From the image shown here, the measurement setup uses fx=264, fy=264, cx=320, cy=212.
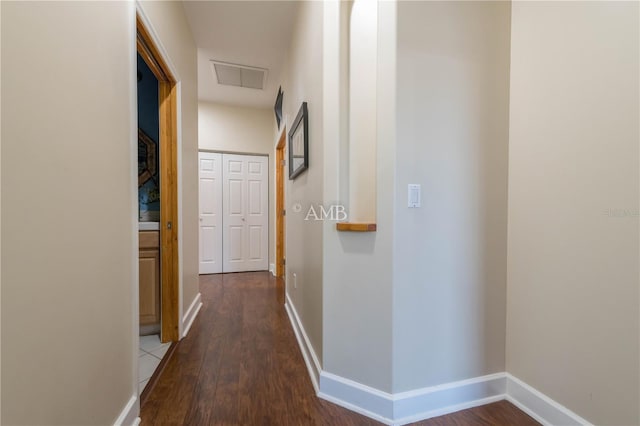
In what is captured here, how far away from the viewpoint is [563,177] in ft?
4.00

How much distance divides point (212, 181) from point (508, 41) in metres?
3.97

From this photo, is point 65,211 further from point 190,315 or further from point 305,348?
point 190,315

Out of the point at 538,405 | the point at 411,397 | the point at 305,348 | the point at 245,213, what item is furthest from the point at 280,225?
the point at 538,405

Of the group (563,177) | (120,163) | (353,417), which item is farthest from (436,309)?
(120,163)

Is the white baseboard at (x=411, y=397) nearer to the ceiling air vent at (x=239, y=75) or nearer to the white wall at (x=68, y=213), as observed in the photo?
the white wall at (x=68, y=213)

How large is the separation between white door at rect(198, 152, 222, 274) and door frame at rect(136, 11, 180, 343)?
2204 mm

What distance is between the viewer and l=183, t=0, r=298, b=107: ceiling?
2.26 meters

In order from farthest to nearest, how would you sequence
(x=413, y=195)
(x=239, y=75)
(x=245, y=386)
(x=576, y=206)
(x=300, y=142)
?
(x=239, y=75)
(x=300, y=142)
(x=245, y=386)
(x=413, y=195)
(x=576, y=206)

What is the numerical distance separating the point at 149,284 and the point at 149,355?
20.5 inches

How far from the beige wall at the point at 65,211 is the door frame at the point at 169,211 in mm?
854

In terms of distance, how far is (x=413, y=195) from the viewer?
4.31 feet

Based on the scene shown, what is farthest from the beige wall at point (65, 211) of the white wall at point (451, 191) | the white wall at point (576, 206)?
the white wall at point (576, 206)

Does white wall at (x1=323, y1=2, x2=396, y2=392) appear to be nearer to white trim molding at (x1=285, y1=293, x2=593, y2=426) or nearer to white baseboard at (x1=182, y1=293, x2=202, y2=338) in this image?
white trim molding at (x1=285, y1=293, x2=593, y2=426)

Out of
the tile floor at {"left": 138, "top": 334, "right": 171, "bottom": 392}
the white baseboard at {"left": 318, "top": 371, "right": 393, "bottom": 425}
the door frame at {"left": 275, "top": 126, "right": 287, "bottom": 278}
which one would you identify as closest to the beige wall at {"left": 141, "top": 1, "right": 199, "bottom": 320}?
the tile floor at {"left": 138, "top": 334, "right": 171, "bottom": 392}
